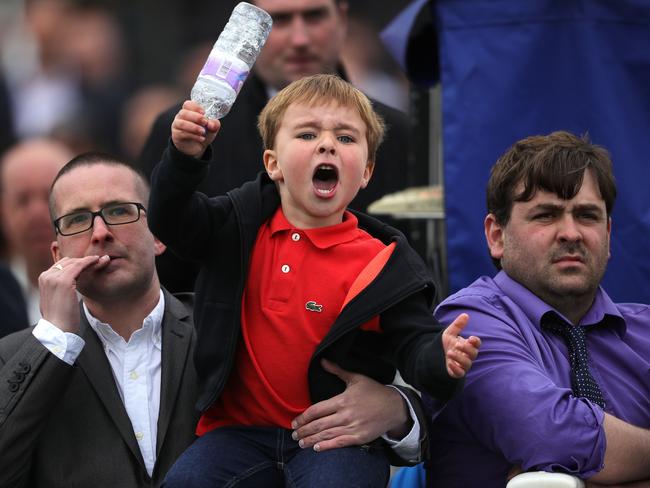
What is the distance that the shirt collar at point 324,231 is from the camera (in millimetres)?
A: 3498

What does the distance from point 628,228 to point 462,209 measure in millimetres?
692

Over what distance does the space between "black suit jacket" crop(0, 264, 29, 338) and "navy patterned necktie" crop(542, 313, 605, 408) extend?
2.54 metres

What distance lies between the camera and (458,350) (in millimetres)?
3162

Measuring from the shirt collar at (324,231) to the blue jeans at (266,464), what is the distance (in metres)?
0.53

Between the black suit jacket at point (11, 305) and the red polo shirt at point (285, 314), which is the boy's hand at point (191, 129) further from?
the black suit jacket at point (11, 305)

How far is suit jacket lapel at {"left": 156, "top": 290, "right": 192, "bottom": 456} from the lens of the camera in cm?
384

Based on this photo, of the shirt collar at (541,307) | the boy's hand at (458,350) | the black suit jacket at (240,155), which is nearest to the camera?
the boy's hand at (458,350)

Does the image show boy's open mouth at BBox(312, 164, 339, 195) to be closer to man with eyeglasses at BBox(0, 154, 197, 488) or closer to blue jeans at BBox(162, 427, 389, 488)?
blue jeans at BBox(162, 427, 389, 488)

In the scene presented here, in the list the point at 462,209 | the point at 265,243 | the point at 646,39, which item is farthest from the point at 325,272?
the point at 646,39

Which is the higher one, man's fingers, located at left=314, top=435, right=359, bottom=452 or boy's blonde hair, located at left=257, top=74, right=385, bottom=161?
boy's blonde hair, located at left=257, top=74, right=385, bottom=161

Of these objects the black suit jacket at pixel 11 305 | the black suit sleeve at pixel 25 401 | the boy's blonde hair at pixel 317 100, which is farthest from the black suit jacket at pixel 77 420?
the black suit jacket at pixel 11 305

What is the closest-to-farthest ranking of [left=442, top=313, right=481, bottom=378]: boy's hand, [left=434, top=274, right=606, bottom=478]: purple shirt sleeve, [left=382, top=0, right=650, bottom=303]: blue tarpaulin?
1. [left=442, top=313, right=481, bottom=378]: boy's hand
2. [left=434, top=274, right=606, bottom=478]: purple shirt sleeve
3. [left=382, top=0, right=650, bottom=303]: blue tarpaulin

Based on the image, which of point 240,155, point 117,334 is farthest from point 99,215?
point 240,155

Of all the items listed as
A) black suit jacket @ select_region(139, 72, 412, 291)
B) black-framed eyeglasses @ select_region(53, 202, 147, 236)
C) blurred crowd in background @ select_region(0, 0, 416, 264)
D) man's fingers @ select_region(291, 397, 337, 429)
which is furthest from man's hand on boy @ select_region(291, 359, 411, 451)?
blurred crowd in background @ select_region(0, 0, 416, 264)
